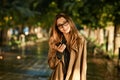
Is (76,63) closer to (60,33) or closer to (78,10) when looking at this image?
(60,33)

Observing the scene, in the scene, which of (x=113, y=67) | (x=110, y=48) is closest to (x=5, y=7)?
(x=110, y=48)

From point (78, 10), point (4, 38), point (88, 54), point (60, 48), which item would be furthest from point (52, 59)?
point (4, 38)

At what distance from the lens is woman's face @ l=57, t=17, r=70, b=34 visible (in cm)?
549

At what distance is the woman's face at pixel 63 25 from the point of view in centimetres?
549

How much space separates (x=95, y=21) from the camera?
31.5 metres

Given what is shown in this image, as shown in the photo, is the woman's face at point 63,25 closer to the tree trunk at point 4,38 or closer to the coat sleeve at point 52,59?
the coat sleeve at point 52,59

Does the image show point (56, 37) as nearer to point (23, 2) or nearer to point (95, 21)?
point (95, 21)

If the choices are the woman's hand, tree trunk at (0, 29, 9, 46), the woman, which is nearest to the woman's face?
the woman

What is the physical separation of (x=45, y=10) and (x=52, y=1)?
644 cm

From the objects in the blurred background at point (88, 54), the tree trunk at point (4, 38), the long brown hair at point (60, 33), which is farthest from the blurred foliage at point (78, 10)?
the long brown hair at point (60, 33)

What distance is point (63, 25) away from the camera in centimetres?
549

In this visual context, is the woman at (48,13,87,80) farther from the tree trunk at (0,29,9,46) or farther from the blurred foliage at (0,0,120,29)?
the tree trunk at (0,29,9,46)

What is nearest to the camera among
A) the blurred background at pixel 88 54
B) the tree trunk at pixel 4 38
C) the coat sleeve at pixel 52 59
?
the coat sleeve at pixel 52 59

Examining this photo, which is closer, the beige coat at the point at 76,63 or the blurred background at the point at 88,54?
the beige coat at the point at 76,63
